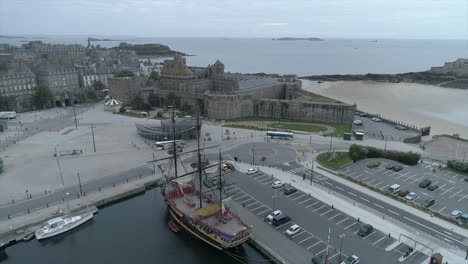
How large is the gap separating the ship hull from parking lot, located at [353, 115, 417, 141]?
1809 inches

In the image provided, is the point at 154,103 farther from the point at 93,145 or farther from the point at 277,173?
the point at 277,173

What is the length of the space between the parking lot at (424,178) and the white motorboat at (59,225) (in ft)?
117

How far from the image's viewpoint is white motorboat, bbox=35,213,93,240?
109 feet

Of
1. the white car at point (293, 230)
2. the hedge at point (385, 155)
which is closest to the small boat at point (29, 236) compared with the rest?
the white car at point (293, 230)

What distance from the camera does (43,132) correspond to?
221 ft

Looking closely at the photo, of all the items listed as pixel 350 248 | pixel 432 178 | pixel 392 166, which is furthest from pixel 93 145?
pixel 432 178

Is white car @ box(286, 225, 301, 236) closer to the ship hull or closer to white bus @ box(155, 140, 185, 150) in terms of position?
the ship hull

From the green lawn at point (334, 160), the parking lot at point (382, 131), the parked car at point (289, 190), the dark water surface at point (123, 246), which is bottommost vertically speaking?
the dark water surface at point (123, 246)

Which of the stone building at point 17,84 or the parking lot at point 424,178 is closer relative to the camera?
the parking lot at point 424,178

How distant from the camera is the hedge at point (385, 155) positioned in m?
48.7

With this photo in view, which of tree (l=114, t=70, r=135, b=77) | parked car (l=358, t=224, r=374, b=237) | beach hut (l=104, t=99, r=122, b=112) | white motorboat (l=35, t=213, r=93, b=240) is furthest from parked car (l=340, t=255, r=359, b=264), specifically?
tree (l=114, t=70, r=135, b=77)

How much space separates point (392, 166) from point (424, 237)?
17.8 metres

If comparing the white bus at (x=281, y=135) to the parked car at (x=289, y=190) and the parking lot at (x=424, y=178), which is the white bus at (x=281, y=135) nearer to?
the parking lot at (x=424, y=178)

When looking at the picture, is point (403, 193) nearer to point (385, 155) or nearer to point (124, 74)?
point (385, 155)
